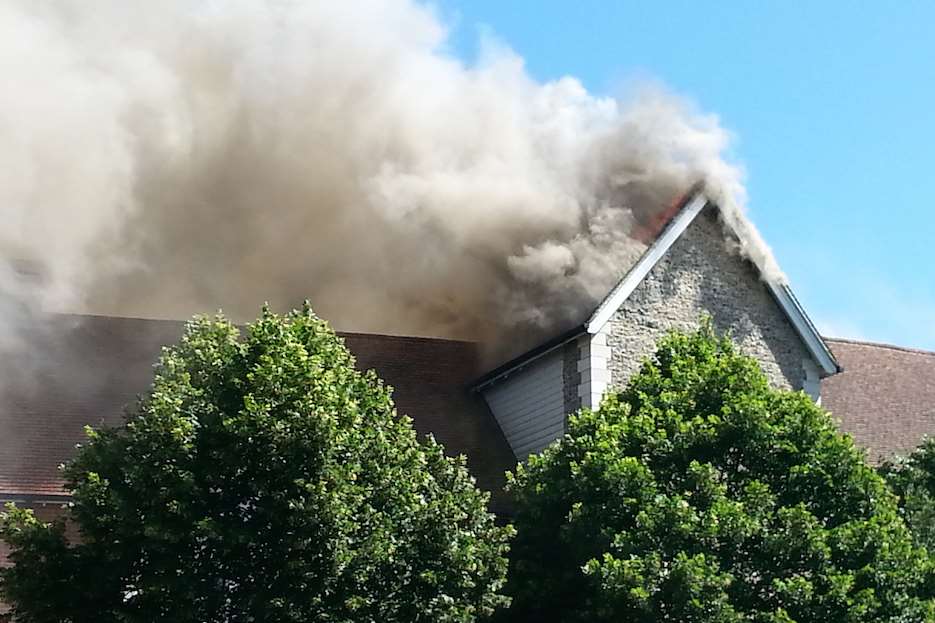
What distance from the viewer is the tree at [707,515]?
15.8m

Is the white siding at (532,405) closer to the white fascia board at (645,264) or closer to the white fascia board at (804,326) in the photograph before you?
the white fascia board at (645,264)

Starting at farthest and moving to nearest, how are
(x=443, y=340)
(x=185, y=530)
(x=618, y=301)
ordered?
(x=443, y=340) < (x=618, y=301) < (x=185, y=530)

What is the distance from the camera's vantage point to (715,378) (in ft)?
60.4

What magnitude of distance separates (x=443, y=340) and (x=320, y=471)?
38.5 ft

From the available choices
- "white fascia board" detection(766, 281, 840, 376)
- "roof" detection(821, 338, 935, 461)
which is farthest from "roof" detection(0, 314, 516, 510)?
"roof" detection(821, 338, 935, 461)

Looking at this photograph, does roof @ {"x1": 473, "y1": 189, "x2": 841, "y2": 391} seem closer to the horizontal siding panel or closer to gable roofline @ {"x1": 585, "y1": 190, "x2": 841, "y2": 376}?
gable roofline @ {"x1": 585, "y1": 190, "x2": 841, "y2": 376}

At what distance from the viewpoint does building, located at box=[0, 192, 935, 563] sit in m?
21.5

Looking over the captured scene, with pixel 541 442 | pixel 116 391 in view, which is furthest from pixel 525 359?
pixel 116 391

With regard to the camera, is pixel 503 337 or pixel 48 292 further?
pixel 503 337

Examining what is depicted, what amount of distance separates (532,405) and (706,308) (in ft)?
13.3

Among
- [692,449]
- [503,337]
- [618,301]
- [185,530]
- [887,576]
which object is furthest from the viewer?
[503,337]

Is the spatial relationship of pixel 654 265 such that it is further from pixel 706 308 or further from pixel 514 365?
pixel 514 365

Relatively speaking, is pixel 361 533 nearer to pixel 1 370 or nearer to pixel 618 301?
pixel 618 301

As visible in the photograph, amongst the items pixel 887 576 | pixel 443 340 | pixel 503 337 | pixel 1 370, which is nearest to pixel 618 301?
pixel 503 337
